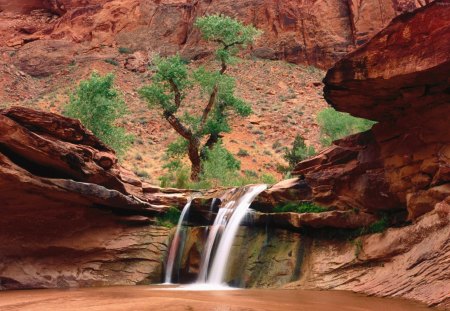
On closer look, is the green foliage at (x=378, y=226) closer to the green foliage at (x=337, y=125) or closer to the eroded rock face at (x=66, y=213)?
the eroded rock face at (x=66, y=213)

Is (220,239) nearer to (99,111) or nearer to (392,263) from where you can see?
(392,263)

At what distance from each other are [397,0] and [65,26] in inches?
1582

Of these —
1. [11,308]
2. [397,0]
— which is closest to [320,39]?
[397,0]

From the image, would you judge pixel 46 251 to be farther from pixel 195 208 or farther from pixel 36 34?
pixel 36 34

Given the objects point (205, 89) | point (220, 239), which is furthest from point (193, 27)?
point (220, 239)

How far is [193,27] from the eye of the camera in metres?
58.3

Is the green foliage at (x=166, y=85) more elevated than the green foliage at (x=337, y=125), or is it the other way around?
the green foliage at (x=166, y=85)

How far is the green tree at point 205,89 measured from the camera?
83.8ft

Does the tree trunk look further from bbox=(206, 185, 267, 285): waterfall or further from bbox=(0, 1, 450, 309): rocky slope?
bbox=(206, 185, 267, 285): waterfall

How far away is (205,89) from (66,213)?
15.4m

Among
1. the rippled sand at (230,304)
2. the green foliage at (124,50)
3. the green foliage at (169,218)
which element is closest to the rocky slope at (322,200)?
the green foliage at (169,218)

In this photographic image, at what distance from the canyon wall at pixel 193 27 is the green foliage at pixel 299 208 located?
136 ft

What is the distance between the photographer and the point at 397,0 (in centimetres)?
5391

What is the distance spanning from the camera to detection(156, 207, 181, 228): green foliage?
1545cm
